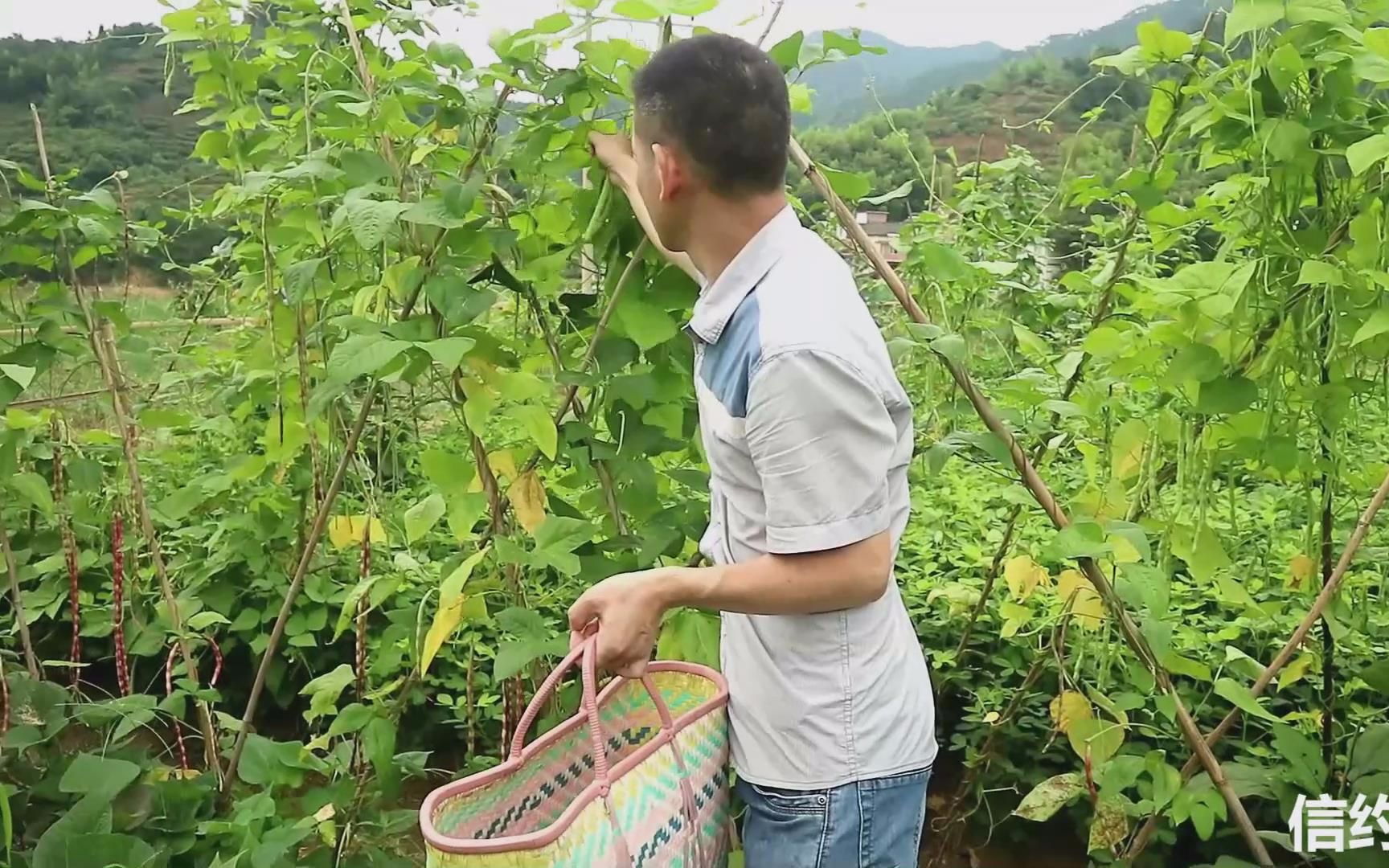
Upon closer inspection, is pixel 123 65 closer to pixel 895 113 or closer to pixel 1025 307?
pixel 895 113

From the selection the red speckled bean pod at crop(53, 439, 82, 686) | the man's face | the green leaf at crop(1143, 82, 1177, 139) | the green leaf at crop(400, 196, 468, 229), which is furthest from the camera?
the red speckled bean pod at crop(53, 439, 82, 686)

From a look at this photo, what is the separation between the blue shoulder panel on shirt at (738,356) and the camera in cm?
81

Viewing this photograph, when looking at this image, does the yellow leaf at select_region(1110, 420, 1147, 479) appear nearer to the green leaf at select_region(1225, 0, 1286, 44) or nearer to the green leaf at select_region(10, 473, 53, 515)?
the green leaf at select_region(1225, 0, 1286, 44)

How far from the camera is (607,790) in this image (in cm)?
76

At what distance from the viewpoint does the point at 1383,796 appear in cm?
134

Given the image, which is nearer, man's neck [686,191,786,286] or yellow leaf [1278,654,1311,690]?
man's neck [686,191,786,286]

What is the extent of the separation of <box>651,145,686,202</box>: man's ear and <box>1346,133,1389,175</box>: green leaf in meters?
0.61

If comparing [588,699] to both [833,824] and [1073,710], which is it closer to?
[833,824]

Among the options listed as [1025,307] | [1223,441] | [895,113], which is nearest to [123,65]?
[895,113]

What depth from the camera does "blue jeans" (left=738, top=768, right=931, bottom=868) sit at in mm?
888

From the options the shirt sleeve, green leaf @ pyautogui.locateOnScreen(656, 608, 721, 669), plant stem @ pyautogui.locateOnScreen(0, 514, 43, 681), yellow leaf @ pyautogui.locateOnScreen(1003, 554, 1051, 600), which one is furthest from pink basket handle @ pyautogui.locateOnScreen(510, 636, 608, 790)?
plant stem @ pyautogui.locateOnScreen(0, 514, 43, 681)

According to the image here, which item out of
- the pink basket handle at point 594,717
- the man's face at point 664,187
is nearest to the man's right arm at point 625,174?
the man's face at point 664,187

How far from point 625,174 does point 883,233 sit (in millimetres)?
545

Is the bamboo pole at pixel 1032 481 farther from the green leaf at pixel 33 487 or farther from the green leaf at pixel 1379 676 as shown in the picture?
the green leaf at pixel 33 487
